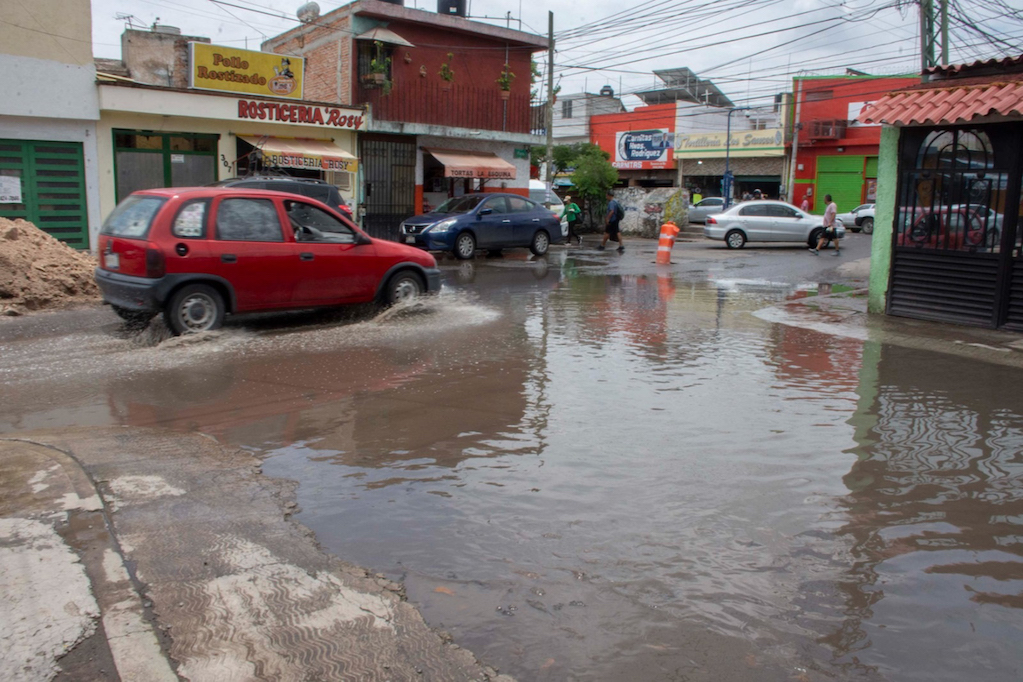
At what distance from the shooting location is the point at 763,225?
26828 millimetres

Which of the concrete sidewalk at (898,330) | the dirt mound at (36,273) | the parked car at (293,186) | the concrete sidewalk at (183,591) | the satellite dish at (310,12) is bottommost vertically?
the concrete sidewalk at (183,591)

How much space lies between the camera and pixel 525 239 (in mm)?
21578

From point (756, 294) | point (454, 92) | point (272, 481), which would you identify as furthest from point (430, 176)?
point (272, 481)

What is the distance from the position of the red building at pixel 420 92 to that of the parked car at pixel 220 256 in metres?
14.5

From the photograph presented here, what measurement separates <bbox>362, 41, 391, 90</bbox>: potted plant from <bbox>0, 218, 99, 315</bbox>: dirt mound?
13.4 m

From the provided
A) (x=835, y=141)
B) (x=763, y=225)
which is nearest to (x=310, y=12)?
(x=763, y=225)

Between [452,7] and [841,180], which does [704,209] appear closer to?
[841,180]

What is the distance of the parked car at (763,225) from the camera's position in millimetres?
26812

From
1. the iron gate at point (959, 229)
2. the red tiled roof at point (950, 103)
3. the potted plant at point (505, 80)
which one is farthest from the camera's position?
the potted plant at point (505, 80)

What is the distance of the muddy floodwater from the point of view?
11.3 ft

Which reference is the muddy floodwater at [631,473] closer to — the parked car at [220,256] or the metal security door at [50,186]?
the parked car at [220,256]

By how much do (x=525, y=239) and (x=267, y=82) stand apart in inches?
312

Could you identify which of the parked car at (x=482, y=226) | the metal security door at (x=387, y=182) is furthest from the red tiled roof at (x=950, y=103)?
the metal security door at (x=387, y=182)

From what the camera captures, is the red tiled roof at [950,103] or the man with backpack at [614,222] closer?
the red tiled roof at [950,103]
